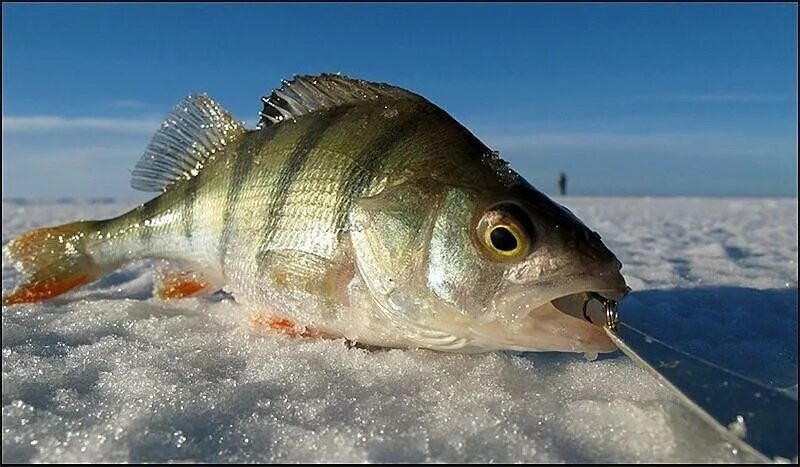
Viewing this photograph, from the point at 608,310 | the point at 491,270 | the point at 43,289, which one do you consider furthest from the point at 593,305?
the point at 43,289

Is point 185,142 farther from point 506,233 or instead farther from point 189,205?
point 506,233

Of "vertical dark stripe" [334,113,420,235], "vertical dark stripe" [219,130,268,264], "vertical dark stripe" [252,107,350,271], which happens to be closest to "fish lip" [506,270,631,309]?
"vertical dark stripe" [334,113,420,235]

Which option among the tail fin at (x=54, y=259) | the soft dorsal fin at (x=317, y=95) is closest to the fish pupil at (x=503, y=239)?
the soft dorsal fin at (x=317, y=95)

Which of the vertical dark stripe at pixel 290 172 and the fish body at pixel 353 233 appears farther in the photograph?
the vertical dark stripe at pixel 290 172

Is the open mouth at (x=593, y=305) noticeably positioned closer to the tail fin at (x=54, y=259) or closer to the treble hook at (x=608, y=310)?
the treble hook at (x=608, y=310)

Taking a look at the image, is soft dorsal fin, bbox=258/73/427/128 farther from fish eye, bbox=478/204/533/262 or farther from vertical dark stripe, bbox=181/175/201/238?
fish eye, bbox=478/204/533/262

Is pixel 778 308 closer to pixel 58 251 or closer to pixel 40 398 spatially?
A: pixel 40 398
